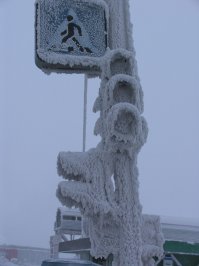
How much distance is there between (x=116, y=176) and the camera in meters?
3.96

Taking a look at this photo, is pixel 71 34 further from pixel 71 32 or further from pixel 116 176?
pixel 116 176

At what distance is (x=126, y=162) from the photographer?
3979mm

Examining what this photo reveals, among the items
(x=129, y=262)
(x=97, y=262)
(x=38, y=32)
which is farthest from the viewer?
(x=97, y=262)

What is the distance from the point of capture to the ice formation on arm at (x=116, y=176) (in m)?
3.72

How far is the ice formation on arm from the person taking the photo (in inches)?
147

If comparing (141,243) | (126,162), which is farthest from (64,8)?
(141,243)

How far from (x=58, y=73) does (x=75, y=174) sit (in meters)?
0.84

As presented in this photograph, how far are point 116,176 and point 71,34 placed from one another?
1.08m

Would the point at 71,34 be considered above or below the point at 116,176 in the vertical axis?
above

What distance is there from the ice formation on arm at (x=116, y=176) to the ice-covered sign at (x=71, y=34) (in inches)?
6.1

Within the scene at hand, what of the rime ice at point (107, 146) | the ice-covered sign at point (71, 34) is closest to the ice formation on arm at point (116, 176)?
the rime ice at point (107, 146)

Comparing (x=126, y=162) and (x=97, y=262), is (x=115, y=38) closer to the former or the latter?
(x=126, y=162)

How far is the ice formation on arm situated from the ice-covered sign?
154 millimetres

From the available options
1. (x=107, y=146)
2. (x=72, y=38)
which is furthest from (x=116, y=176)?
(x=72, y=38)
